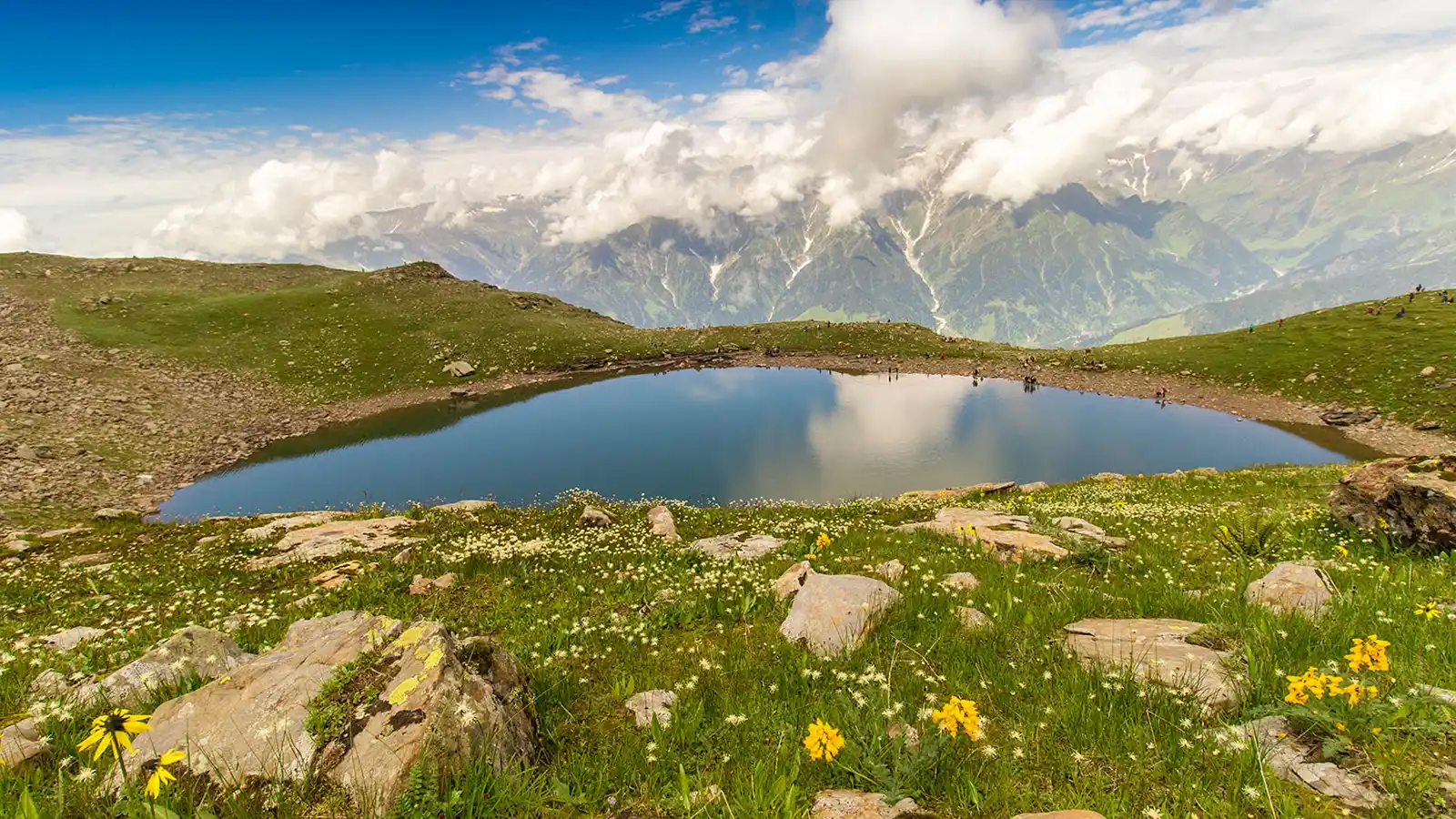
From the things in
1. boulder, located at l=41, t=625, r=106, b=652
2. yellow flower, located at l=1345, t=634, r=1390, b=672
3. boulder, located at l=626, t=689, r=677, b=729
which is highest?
yellow flower, located at l=1345, t=634, r=1390, b=672

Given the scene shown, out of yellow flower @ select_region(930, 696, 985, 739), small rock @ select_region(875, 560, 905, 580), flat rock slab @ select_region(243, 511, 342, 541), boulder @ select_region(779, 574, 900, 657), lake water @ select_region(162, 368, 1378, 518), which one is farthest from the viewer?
lake water @ select_region(162, 368, 1378, 518)

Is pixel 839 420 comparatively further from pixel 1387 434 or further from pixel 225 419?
pixel 225 419

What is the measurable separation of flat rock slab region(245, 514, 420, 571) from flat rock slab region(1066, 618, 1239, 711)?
55.4 feet

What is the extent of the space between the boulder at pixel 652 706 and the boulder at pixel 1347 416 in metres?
72.5

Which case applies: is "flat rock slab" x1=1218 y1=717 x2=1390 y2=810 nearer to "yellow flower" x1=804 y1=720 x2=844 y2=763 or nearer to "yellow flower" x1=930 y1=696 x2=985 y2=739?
"yellow flower" x1=930 y1=696 x2=985 y2=739

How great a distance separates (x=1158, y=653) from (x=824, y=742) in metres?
4.60

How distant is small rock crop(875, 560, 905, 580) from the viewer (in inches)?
400

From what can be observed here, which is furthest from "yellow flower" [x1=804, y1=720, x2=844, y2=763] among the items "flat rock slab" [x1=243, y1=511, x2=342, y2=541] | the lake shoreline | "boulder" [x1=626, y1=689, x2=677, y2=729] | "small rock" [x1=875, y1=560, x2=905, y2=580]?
the lake shoreline

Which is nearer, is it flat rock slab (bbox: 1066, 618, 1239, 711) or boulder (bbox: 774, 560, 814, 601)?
flat rock slab (bbox: 1066, 618, 1239, 711)

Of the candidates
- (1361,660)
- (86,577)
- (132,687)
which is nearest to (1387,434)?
(1361,660)

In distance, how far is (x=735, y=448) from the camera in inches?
1913

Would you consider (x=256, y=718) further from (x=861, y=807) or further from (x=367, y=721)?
(x=861, y=807)

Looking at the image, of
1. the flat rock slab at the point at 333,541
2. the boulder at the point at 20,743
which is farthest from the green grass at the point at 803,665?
the flat rock slab at the point at 333,541

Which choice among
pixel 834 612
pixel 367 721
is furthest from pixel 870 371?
pixel 367 721
